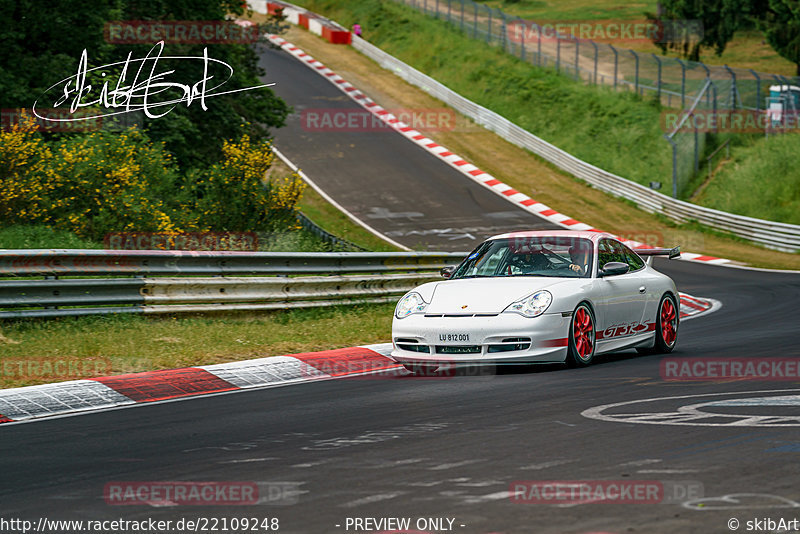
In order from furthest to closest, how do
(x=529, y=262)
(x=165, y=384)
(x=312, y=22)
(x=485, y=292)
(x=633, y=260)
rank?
1. (x=312, y=22)
2. (x=633, y=260)
3. (x=529, y=262)
4. (x=485, y=292)
5. (x=165, y=384)

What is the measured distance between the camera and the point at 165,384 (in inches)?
361

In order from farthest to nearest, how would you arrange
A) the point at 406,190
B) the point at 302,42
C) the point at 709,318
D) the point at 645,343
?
the point at 302,42, the point at 406,190, the point at 709,318, the point at 645,343

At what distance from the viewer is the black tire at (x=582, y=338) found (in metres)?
9.87

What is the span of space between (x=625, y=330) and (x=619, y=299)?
1.21 ft

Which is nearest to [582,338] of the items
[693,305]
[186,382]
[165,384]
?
[186,382]

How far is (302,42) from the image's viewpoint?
193 feet

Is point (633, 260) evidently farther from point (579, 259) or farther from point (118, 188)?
point (118, 188)

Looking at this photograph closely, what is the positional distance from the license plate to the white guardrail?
76.3 feet

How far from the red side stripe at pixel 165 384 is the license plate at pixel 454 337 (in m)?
1.96

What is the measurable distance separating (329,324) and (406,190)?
23.0m

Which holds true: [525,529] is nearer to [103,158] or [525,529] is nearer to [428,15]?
[103,158]

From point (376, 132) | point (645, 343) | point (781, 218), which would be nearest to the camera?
point (645, 343)

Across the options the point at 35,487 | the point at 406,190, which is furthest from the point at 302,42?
the point at 35,487

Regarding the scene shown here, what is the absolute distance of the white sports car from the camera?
376 inches
